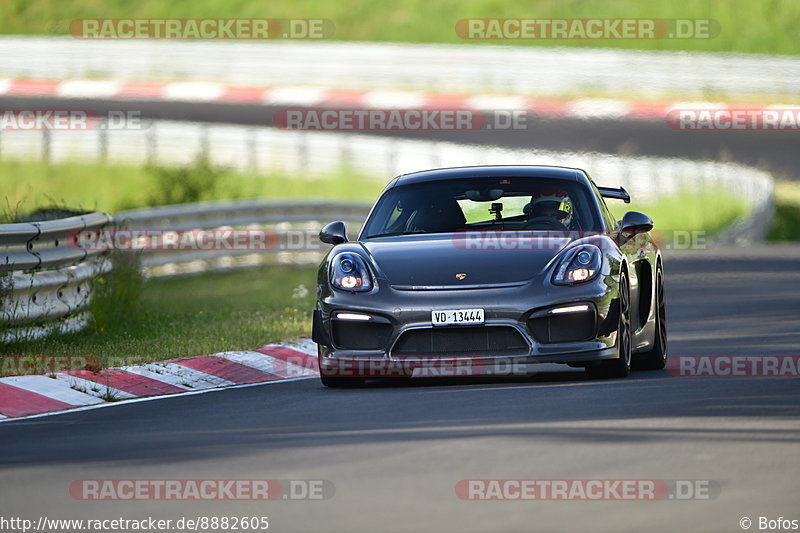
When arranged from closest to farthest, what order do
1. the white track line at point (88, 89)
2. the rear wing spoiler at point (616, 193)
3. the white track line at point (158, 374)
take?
the white track line at point (158, 374)
the rear wing spoiler at point (616, 193)
the white track line at point (88, 89)

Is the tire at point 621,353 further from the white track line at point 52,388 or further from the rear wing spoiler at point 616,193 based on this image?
the white track line at point 52,388

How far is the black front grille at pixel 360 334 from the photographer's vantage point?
952 cm

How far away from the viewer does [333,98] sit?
37.1 metres

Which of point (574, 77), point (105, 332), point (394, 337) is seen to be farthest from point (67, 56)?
point (394, 337)

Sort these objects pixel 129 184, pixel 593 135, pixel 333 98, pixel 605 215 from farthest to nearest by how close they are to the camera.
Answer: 1. pixel 333 98
2. pixel 593 135
3. pixel 129 184
4. pixel 605 215

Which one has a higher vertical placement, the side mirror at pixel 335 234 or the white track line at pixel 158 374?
the side mirror at pixel 335 234

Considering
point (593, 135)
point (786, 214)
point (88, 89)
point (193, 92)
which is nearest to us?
point (786, 214)

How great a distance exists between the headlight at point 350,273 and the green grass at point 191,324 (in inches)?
71.5

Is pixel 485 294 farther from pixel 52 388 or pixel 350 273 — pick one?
pixel 52 388

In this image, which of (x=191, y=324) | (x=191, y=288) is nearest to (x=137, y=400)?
(x=191, y=324)

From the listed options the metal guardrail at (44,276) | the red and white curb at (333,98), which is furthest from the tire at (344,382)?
the red and white curb at (333,98)

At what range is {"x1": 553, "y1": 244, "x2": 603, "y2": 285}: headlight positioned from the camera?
9.49 metres

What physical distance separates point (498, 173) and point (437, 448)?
390 cm

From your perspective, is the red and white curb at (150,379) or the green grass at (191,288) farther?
the green grass at (191,288)
